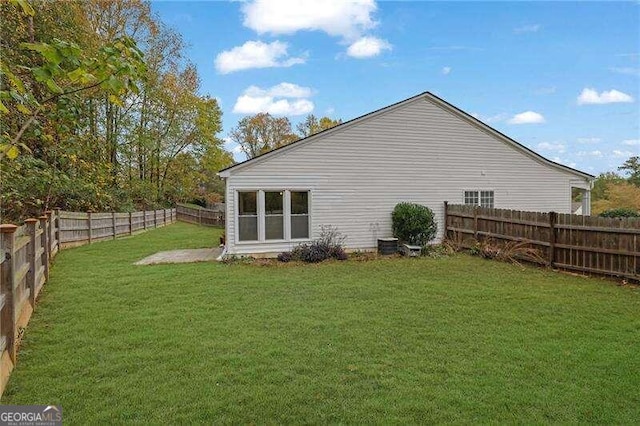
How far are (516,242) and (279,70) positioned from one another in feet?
51.3

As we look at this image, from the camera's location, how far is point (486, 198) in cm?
1402

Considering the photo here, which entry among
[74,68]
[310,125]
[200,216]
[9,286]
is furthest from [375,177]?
[310,125]

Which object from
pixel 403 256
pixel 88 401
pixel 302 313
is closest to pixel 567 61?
pixel 403 256

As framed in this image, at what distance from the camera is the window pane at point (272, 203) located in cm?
1168

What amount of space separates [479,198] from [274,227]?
7646 millimetres

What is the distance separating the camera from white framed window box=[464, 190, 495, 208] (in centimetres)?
1376

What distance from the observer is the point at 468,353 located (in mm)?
4289

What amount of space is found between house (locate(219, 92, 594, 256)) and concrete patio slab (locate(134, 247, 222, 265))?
1.10m

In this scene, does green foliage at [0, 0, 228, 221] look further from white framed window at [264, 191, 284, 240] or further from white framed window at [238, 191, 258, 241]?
white framed window at [264, 191, 284, 240]

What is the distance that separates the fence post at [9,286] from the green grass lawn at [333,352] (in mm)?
297

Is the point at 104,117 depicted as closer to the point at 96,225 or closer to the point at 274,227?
the point at 96,225

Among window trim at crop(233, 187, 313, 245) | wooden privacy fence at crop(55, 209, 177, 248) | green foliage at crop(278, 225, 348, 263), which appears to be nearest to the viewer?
green foliage at crop(278, 225, 348, 263)

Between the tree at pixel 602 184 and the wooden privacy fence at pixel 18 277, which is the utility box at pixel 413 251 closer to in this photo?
the wooden privacy fence at pixel 18 277

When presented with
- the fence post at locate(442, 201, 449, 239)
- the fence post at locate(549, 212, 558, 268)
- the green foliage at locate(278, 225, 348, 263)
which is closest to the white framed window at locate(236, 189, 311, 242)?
the green foliage at locate(278, 225, 348, 263)
